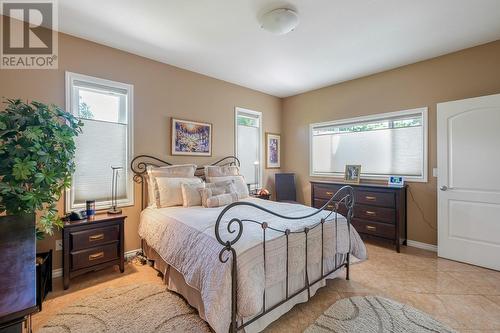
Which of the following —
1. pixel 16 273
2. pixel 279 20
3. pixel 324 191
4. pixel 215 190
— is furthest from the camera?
pixel 324 191

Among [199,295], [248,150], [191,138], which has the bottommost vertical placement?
[199,295]

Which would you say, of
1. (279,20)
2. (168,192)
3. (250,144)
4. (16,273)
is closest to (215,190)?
(168,192)

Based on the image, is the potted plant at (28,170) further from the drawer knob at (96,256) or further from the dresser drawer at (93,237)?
the drawer knob at (96,256)

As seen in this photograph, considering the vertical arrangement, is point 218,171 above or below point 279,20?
below

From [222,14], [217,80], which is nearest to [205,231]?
[222,14]

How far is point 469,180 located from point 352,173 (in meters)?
1.53

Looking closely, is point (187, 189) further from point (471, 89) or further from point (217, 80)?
point (471, 89)

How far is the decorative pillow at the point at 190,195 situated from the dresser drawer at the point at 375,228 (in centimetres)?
254

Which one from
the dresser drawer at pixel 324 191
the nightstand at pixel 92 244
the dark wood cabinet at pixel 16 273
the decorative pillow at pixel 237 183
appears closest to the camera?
the dark wood cabinet at pixel 16 273

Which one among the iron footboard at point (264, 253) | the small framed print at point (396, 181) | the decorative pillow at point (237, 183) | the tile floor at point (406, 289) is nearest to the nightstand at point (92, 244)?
the tile floor at point (406, 289)

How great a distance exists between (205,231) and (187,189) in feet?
3.83

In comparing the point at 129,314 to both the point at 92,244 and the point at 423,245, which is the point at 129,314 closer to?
the point at 92,244

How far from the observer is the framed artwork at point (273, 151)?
5082mm

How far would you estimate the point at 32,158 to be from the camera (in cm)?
173
